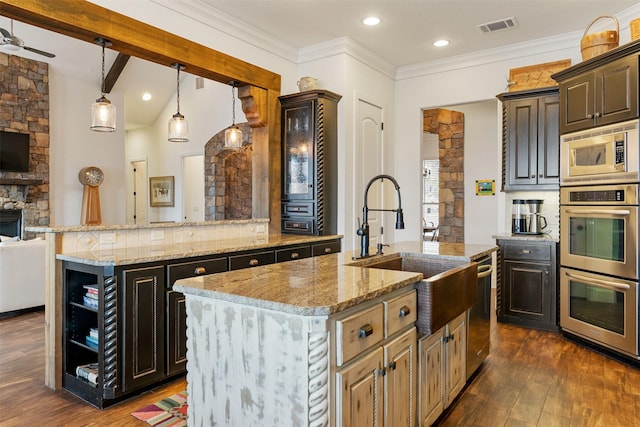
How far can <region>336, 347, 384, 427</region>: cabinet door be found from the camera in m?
1.49

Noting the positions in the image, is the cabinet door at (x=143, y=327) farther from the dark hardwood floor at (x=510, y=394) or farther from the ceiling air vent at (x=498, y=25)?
the ceiling air vent at (x=498, y=25)

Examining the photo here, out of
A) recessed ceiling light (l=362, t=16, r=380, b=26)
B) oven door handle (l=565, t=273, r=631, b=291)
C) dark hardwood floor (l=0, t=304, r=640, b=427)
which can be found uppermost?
recessed ceiling light (l=362, t=16, r=380, b=26)

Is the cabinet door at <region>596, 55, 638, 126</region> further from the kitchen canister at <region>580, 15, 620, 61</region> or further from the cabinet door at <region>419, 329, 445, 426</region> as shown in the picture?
the cabinet door at <region>419, 329, 445, 426</region>

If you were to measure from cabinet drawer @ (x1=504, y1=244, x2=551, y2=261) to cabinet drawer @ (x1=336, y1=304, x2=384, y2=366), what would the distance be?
10.0 feet

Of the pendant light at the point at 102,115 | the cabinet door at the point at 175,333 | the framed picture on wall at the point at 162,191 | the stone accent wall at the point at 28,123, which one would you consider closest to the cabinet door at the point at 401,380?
the cabinet door at the point at 175,333

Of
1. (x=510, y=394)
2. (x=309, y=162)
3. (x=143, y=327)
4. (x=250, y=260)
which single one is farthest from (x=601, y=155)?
(x=143, y=327)

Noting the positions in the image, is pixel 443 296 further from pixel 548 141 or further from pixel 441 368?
pixel 548 141

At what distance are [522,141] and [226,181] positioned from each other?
5.53 metres

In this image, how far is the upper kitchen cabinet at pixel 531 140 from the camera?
429 centimetres

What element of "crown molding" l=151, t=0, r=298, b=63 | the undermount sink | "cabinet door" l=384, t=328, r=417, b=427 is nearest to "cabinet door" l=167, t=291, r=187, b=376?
the undermount sink

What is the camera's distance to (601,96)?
3432 mm

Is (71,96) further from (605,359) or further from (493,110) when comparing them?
(605,359)

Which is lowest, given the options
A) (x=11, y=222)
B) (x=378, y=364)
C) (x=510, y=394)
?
(x=510, y=394)

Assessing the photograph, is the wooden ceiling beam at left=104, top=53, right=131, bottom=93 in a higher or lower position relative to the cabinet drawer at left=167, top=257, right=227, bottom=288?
higher
